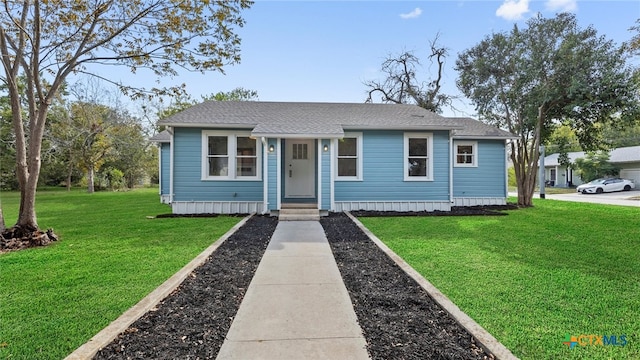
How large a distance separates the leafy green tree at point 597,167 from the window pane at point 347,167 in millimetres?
27683

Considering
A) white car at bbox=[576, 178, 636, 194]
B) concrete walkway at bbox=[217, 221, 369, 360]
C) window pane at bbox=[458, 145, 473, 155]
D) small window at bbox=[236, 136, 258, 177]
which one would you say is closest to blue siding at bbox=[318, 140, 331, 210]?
small window at bbox=[236, 136, 258, 177]

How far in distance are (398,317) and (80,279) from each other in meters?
4.05

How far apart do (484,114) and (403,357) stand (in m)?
14.3

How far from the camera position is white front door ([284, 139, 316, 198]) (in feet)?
35.8

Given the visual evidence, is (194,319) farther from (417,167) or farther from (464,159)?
(464,159)

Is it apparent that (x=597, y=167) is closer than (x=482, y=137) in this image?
No

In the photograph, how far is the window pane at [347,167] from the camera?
34.6ft

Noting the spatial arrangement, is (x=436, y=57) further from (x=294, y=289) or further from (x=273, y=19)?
(x=294, y=289)

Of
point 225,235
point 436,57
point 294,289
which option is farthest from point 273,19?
point 436,57

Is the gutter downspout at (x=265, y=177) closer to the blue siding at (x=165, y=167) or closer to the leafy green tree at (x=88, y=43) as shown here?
the leafy green tree at (x=88, y=43)

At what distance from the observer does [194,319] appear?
2.85 m

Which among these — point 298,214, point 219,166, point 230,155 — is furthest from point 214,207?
point 298,214

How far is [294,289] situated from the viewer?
3.63 m

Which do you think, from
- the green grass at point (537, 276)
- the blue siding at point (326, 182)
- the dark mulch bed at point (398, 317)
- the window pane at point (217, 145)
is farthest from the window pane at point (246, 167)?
the dark mulch bed at point (398, 317)
